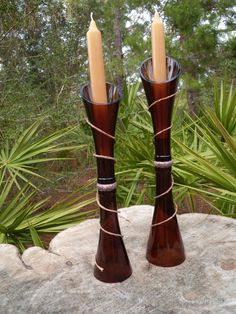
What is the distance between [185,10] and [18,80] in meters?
1.58

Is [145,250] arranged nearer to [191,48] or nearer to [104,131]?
[104,131]

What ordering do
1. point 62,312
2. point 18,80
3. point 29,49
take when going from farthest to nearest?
point 29,49 → point 18,80 → point 62,312

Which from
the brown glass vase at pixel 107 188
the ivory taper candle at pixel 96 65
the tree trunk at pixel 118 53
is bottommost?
the brown glass vase at pixel 107 188

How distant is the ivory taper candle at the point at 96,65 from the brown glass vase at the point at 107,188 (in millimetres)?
16

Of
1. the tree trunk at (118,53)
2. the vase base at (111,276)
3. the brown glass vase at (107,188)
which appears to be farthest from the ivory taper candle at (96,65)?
the tree trunk at (118,53)

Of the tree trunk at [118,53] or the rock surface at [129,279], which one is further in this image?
the tree trunk at [118,53]

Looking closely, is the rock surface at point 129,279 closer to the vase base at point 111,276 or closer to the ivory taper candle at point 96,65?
the vase base at point 111,276

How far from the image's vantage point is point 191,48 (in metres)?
3.14

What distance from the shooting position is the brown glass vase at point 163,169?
624mm

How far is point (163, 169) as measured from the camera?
26.2 inches

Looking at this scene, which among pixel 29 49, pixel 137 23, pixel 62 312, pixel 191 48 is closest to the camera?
pixel 62 312

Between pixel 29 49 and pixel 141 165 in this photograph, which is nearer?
pixel 141 165

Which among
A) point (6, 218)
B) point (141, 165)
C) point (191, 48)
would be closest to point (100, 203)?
point (141, 165)

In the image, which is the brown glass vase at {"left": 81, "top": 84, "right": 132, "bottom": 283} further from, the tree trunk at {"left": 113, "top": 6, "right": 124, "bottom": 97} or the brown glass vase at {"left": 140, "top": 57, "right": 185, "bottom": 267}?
the tree trunk at {"left": 113, "top": 6, "right": 124, "bottom": 97}
